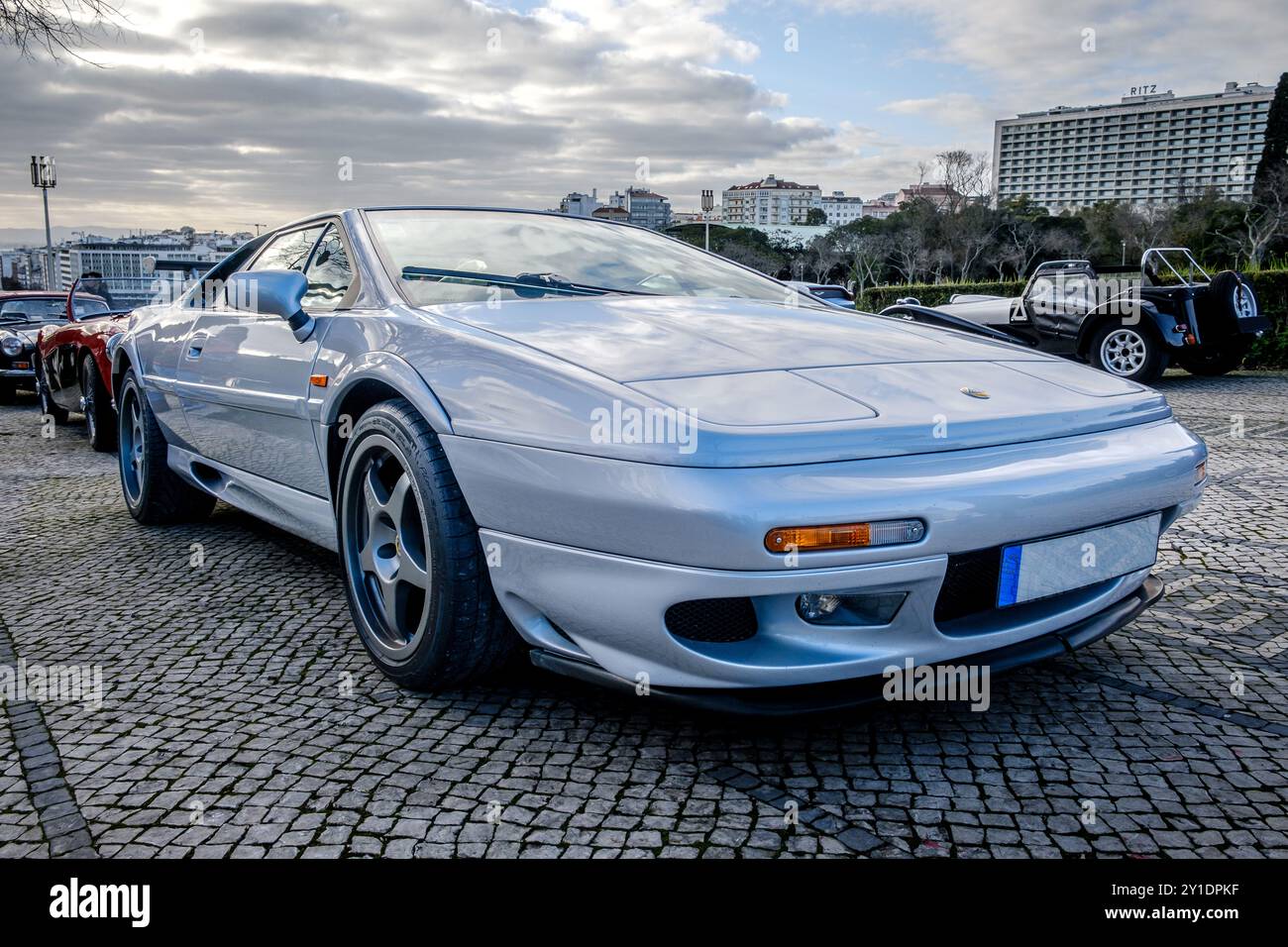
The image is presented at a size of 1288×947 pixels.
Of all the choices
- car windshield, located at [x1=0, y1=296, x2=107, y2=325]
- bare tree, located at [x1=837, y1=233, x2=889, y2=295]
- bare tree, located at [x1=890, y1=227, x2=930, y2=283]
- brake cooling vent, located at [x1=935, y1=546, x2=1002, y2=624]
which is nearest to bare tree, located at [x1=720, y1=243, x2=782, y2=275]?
bare tree, located at [x1=837, y1=233, x2=889, y2=295]

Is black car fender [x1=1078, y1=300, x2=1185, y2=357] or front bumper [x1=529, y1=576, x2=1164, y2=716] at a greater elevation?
black car fender [x1=1078, y1=300, x2=1185, y2=357]

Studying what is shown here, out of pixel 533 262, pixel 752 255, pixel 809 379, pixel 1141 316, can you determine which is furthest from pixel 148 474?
pixel 752 255

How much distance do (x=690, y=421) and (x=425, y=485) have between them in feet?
2.44

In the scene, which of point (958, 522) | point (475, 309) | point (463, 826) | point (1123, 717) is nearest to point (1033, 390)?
point (958, 522)

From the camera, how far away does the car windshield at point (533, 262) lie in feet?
9.46

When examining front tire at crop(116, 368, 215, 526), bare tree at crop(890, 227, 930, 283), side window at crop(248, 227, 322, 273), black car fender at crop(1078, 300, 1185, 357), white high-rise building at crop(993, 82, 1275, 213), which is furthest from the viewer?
white high-rise building at crop(993, 82, 1275, 213)

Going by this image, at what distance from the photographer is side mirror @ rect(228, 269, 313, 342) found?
2.90m

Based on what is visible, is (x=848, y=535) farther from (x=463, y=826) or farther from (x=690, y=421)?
(x=463, y=826)

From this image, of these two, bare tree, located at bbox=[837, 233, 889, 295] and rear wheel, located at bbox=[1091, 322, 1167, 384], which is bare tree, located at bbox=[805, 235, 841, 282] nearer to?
bare tree, located at bbox=[837, 233, 889, 295]

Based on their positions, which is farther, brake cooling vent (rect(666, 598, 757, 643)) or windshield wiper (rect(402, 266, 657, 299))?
windshield wiper (rect(402, 266, 657, 299))

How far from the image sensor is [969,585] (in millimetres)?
2021

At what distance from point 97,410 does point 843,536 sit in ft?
22.7

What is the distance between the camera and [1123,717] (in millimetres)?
2363

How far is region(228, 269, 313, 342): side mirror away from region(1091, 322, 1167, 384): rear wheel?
874 cm
